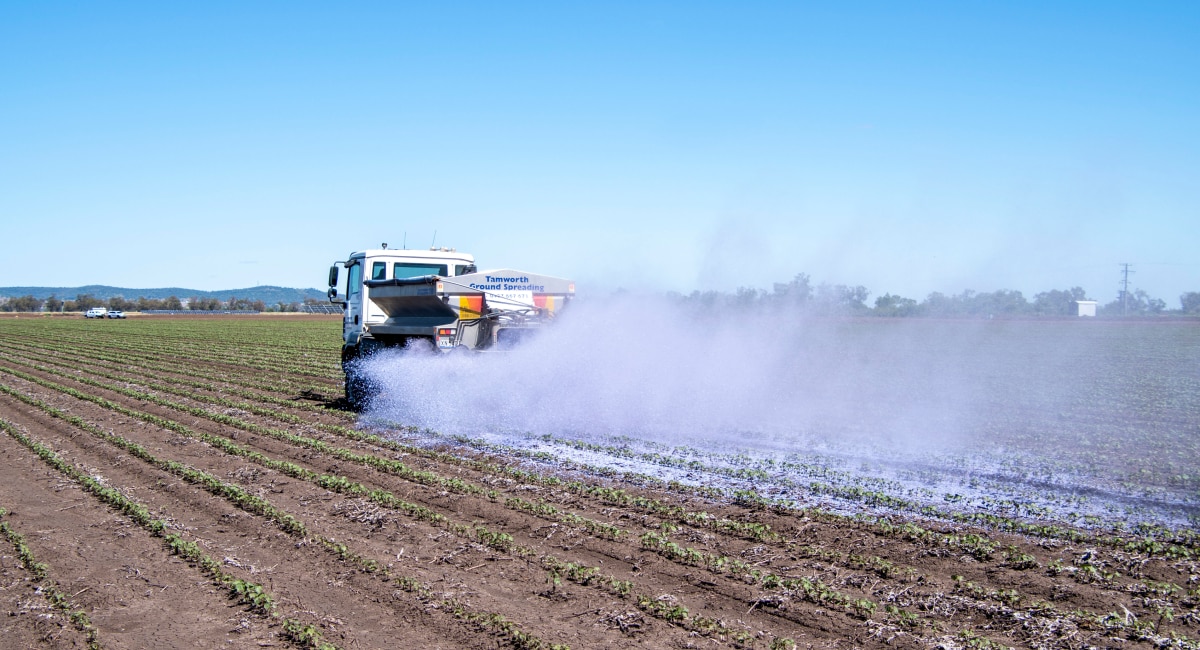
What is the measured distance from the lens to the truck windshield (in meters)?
17.3

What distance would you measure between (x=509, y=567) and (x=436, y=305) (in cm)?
943

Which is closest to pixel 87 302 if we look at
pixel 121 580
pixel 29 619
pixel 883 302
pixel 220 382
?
pixel 220 382

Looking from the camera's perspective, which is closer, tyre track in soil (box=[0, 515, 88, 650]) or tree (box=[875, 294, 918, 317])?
tyre track in soil (box=[0, 515, 88, 650])

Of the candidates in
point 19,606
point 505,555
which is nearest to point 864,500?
point 505,555

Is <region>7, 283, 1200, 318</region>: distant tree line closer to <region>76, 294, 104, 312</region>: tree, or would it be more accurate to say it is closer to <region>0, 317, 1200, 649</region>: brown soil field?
<region>0, 317, 1200, 649</region>: brown soil field

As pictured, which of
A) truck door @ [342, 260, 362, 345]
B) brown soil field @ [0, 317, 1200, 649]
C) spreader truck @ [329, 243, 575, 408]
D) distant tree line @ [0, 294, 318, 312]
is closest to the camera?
brown soil field @ [0, 317, 1200, 649]

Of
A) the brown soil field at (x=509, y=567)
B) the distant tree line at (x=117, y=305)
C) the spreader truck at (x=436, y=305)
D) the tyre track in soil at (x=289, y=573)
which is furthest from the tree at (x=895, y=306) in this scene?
the distant tree line at (x=117, y=305)

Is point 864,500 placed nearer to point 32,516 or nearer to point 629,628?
point 629,628

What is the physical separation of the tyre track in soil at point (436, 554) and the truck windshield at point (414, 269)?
714 centimetres

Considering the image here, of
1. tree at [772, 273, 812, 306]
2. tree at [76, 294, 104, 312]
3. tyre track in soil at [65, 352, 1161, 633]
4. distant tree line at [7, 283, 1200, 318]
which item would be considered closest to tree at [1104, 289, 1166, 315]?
distant tree line at [7, 283, 1200, 318]

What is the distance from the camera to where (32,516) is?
8.49 metres

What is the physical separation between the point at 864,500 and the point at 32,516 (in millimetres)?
8625

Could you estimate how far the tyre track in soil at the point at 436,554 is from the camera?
5.56 meters

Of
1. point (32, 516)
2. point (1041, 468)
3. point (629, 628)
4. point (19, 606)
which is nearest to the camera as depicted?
point (629, 628)
